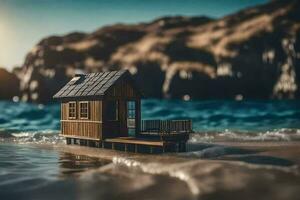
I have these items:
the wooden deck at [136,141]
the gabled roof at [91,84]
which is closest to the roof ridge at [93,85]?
the gabled roof at [91,84]

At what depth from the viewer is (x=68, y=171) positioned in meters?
19.8

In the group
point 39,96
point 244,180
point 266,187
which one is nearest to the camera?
point 266,187

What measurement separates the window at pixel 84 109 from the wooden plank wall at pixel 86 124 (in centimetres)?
31

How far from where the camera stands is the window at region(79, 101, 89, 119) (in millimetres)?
30141

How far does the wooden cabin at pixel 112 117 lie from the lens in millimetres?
27050

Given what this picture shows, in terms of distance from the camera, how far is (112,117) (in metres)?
30.4

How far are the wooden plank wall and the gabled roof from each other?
0.78m

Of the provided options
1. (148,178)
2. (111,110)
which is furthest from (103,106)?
(148,178)

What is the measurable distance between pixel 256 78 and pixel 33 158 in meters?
160

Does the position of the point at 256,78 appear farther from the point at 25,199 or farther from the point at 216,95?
the point at 25,199

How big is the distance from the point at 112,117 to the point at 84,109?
6.89 ft

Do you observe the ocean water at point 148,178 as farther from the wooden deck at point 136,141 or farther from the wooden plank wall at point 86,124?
the wooden plank wall at point 86,124

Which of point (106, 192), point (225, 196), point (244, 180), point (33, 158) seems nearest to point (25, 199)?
point (106, 192)

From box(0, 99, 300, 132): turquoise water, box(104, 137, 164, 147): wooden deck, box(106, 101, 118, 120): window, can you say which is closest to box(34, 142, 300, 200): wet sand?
box(104, 137, 164, 147): wooden deck
